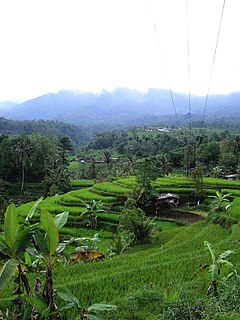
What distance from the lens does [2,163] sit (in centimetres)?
4784

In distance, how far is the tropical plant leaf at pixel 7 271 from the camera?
337cm

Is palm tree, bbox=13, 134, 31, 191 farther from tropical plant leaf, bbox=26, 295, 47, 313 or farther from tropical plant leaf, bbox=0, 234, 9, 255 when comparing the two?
tropical plant leaf, bbox=26, 295, 47, 313

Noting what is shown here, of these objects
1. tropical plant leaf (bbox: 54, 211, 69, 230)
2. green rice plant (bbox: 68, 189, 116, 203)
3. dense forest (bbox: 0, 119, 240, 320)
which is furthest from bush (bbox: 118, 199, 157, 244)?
green rice plant (bbox: 68, 189, 116, 203)

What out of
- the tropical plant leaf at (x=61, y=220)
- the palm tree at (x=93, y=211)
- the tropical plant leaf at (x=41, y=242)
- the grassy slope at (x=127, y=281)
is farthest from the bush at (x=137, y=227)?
the tropical plant leaf at (x=41, y=242)

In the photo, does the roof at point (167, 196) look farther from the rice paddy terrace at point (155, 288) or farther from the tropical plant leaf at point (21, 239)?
the tropical plant leaf at point (21, 239)

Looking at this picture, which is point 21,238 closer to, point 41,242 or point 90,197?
point 41,242

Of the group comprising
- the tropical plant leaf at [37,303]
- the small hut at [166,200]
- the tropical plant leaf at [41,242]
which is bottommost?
the small hut at [166,200]

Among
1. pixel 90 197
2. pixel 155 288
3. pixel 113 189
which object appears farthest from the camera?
pixel 113 189

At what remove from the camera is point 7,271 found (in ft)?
11.3

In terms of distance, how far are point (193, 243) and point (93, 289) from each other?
6346 mm

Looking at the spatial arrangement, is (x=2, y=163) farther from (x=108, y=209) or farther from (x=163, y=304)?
(x=163, y=304)

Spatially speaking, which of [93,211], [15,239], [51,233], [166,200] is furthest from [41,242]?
[166,200]

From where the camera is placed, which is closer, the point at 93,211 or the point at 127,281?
the point at 127,281

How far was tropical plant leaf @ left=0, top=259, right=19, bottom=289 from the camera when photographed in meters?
3.37
